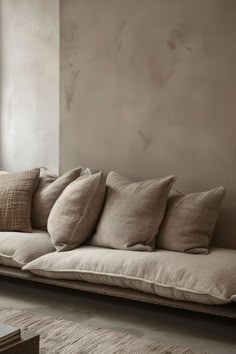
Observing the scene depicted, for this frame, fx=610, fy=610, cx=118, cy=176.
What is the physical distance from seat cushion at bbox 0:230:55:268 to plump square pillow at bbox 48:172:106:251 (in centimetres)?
8

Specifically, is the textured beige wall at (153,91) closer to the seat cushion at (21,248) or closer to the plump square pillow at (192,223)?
the plump square pillow at (192,223)

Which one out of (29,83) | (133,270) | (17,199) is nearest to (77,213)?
(17,199)

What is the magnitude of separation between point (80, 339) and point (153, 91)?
1979 millimetres

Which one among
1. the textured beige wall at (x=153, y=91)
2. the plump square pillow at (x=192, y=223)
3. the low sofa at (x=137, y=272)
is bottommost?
the low sofa at (x=137, y=272)

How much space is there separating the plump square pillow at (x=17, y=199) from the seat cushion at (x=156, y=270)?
0.60 m

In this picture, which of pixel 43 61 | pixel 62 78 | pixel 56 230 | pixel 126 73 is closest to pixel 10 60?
pixel 43 61

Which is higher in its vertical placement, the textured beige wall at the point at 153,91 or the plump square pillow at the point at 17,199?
the textured beige wall at the point at 153,91

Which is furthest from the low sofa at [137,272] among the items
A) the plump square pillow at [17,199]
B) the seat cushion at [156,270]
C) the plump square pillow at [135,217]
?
the plump square pillow at [17,199]

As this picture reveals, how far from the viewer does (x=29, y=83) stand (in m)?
5.55

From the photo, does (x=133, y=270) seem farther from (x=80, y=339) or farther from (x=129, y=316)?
(x=80, y=339)

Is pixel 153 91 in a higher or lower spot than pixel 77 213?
higher

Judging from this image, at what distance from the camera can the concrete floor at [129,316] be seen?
3.43 meters

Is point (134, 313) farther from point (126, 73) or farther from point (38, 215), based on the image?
point (126, 73)

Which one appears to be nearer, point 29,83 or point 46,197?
point 46,197
